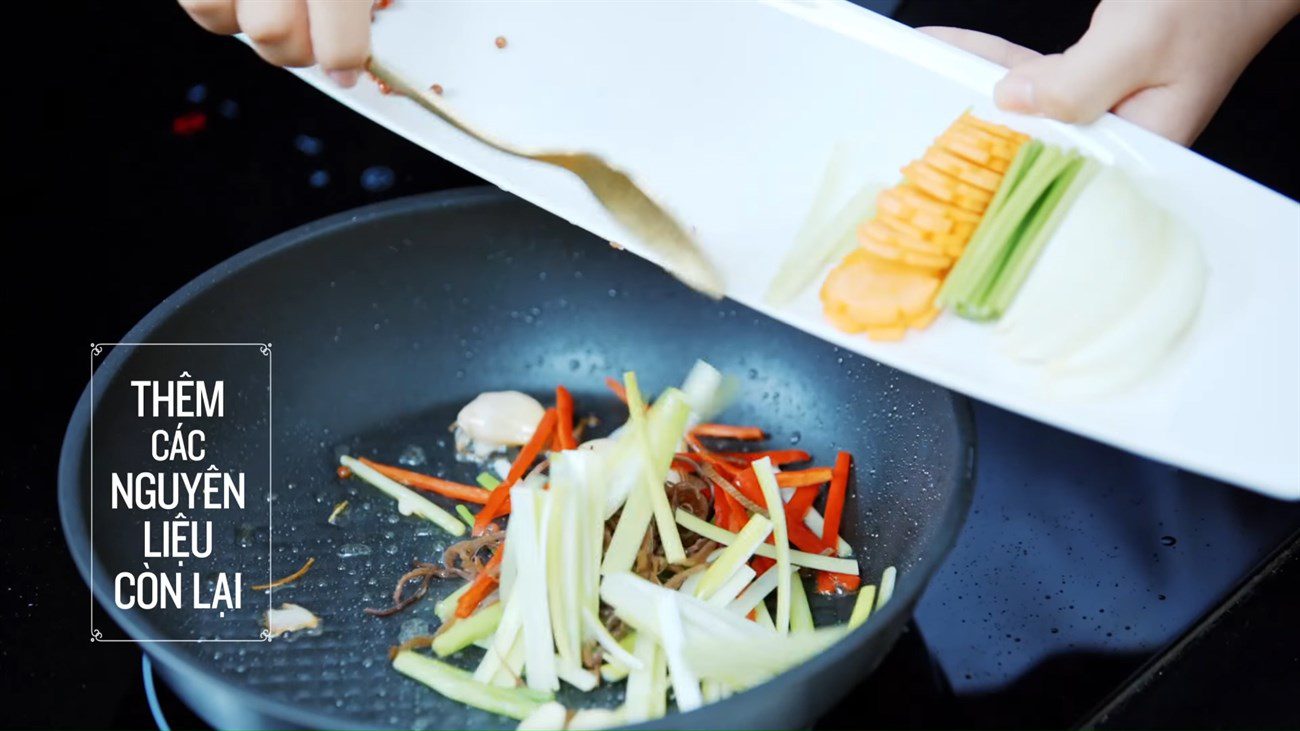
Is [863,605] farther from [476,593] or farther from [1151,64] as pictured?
[1151,64]

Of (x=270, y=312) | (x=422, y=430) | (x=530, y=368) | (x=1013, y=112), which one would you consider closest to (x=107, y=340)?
(x=270, y=312)

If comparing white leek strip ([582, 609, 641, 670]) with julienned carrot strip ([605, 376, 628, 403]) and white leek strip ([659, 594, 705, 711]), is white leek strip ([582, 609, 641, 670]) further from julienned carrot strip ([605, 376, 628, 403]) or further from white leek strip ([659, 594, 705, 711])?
julienned carrot strip ([605, 376, 628, 403])

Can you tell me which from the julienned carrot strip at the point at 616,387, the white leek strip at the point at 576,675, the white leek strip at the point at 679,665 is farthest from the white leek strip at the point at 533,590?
the julienned carrot strip at the point at 616,387

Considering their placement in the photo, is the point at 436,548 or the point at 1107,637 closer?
the point at 1107,637

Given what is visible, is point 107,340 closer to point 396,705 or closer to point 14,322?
point 14,322

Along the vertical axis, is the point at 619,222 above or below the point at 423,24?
below

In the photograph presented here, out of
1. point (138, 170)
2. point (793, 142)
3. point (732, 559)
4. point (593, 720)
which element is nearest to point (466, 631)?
point (593, 720)
